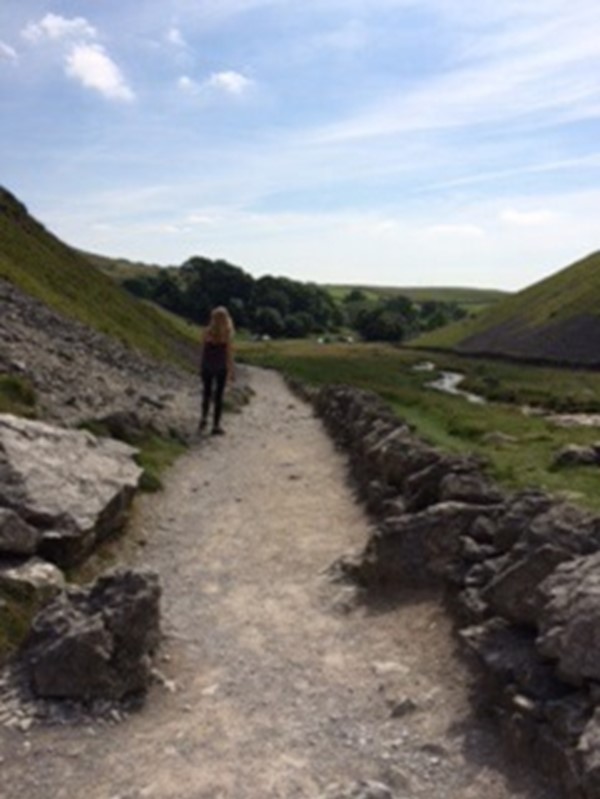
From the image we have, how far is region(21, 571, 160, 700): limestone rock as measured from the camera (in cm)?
1206

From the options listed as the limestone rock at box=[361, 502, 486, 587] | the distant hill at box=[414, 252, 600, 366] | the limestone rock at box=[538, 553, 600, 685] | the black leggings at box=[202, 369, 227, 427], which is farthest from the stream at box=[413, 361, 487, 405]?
the limestone rock at box=[538, 553, 600, 685]

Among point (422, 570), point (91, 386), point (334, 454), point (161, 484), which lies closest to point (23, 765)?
point (422, 570)

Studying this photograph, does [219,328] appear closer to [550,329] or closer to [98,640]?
[98,640]

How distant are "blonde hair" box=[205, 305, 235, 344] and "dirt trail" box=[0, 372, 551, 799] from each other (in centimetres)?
1426

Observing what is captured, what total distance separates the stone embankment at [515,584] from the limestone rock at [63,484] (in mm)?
4790

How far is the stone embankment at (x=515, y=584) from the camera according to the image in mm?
10031

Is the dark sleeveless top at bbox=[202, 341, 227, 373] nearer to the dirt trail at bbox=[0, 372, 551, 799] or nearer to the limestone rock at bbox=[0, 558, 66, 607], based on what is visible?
the dirt trail at bbox=[0, 372, 551, 799]

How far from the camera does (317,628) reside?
48.3ft

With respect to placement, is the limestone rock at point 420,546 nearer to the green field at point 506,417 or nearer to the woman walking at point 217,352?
the green field at point 506,417

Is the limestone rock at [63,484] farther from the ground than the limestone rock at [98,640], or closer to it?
farther from the ground

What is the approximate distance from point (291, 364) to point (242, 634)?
104997mm

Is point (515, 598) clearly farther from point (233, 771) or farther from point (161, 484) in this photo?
point (161, 484)

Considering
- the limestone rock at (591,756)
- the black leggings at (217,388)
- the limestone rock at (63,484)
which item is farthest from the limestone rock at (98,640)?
the black leggings at (217,388)

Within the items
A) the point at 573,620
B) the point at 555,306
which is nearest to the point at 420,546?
the point at 573,620
